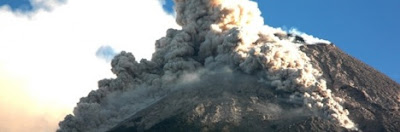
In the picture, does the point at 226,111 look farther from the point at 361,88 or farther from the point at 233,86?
the point at 361,88

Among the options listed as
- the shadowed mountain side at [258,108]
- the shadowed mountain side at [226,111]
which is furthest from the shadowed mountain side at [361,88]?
the shadowed mountain side at [226,111]

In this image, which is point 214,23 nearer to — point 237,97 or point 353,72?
point 237,97

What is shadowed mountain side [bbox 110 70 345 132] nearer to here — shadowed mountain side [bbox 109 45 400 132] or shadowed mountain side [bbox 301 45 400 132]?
shadowed mountain side [bbox 109 45 400 132]

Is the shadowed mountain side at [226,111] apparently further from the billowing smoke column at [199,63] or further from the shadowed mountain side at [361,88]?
the shadowed mountain side at [361,88]

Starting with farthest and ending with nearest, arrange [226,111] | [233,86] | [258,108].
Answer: [233,86] → [258,108] → [226,111]

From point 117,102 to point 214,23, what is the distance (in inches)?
556

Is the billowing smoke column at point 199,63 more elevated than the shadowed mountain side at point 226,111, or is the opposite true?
the billowing smoke column at point 199,63

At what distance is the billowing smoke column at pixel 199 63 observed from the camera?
314 ft

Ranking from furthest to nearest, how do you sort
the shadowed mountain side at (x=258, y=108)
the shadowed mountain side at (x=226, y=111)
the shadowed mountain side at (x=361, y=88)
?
the shadowed mountain side at (x=361, y=88)
the shadowed mountain side at (x=258, y=108)
the shadowed mountain side at (x=226, y=111)

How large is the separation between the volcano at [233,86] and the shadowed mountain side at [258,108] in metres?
0.10

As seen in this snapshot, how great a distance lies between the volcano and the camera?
89.4 metres

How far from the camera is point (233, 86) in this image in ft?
319

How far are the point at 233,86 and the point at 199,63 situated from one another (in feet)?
23.8

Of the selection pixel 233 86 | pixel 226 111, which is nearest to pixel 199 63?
pixel 233 86
